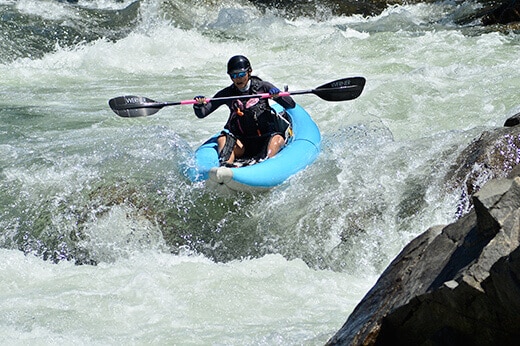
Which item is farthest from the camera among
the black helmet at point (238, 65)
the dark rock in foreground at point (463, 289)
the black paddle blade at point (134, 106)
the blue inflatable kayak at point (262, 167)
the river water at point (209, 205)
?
the black paddle blade at point (134, 106)

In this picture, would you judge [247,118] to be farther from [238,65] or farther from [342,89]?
[342,89]

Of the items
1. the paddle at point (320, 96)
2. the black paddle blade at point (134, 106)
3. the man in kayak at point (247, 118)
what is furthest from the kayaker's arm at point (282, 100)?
the black paddle blade at point (134, 106)

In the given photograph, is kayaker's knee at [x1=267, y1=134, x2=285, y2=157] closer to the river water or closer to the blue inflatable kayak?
the blue inflatable kayak

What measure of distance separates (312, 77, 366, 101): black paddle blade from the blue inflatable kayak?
32 centimetres

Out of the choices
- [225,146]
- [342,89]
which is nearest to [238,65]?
[225,146]

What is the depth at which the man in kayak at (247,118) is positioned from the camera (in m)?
6.06

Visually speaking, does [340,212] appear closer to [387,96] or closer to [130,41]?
[387,96]

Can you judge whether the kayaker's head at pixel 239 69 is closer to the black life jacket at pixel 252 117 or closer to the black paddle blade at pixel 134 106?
the black life jacket at pixel 252 117

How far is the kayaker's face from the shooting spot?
6.00 metres

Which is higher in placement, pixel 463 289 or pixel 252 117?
pixel 463 289

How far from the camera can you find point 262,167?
5.78 metres

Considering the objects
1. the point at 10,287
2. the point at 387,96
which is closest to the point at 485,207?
the point at 10,287

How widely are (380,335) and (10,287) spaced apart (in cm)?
291

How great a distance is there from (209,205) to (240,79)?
1.05 m
